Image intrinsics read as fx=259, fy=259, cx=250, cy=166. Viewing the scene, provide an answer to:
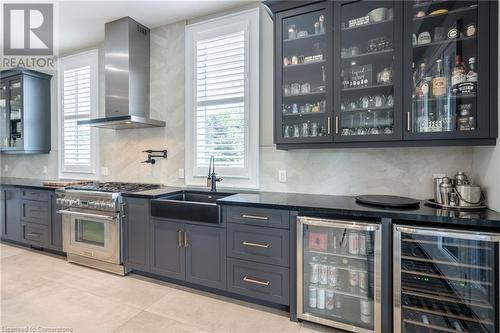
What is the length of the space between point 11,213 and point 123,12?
327 centimetres

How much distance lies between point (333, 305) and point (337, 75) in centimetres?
182

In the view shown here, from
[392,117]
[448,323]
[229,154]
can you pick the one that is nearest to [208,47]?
[229,154]

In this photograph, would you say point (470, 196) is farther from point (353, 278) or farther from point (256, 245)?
point (256, 245)

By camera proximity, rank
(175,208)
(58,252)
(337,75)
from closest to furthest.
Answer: (337,75) → (175,208) → (58,252)

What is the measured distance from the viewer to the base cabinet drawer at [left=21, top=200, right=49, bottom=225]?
3.40 metres

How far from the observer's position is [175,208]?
246cm

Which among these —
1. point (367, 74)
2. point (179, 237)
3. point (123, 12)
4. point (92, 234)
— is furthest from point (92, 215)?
point (367, 74)

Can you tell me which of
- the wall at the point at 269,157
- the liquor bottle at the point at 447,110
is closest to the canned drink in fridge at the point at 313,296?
the wall at the point at 269,157

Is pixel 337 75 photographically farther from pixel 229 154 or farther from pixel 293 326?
pixel 293 326

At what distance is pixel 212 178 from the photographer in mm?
2848

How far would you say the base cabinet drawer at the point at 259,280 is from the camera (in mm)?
2064

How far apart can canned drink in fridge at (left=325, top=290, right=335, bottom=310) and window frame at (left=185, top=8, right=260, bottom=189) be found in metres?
1.23

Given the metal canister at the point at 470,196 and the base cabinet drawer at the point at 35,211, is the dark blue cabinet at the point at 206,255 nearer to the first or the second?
the metal canister at the point at 470,196

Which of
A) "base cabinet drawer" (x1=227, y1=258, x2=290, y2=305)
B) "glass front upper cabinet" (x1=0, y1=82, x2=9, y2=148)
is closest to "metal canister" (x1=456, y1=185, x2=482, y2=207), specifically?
"base cabinet drawer" (x1=227, y1=258, x2=290, y2=305)
